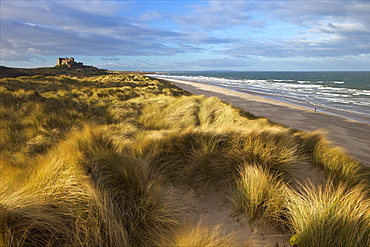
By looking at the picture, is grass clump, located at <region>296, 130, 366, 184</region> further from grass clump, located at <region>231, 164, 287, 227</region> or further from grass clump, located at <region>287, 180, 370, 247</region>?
grass clump, located at <region>231, 164, 287, 227</region>

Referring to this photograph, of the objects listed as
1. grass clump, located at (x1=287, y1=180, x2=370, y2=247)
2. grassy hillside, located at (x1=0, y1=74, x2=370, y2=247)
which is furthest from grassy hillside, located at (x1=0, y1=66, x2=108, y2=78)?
grass clump, located at (x1=287, y1=180, x2=370, y2=247)

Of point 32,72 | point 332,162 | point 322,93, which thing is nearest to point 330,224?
point 332,162

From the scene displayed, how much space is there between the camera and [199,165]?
166 inches

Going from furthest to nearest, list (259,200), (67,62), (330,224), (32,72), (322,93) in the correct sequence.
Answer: (67,62) → (32,72) → (322,93) → (259,200) → (330,224)

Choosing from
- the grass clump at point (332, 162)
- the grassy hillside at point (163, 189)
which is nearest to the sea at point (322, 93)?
the grass clump at point (332, 162)

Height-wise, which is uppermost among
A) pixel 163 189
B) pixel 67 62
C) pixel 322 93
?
pixel 67 62

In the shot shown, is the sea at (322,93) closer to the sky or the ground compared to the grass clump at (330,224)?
closer to the sky

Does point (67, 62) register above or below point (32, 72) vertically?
above

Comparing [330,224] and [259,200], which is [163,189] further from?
[330,224]

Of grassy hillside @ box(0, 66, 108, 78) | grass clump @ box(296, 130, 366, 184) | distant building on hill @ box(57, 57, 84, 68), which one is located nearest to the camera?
grass clump @ box(296, 130, 366, 184)

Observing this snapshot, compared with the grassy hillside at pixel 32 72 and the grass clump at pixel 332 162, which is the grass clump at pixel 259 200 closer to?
the grass clump at pixel 332 162

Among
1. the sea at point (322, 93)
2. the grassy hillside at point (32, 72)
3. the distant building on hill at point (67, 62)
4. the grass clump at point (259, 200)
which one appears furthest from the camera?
the distant building on hill at point (67, 62)

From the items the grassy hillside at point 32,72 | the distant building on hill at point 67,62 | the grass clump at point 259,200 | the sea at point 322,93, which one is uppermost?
the distant building on hill at point 67,62

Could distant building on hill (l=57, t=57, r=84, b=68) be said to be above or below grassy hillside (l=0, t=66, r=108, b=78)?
above
